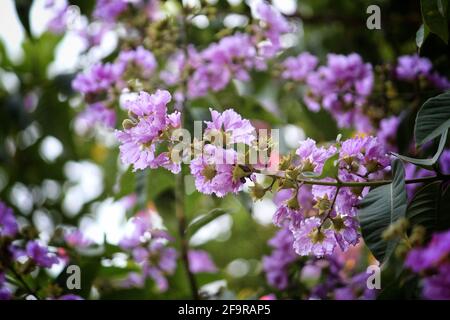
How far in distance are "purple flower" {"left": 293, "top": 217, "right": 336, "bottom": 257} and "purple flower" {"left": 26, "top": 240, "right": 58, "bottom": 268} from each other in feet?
1.87

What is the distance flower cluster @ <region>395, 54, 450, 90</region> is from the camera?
58.3 inches

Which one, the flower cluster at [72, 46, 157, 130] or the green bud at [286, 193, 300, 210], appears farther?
the flower cluster at [72, 46, 157, 130]

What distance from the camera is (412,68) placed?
1.51 metres

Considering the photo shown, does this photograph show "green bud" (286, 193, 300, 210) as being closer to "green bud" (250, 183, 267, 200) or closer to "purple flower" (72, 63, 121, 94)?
"green bud" (250, 183, 267, 200)

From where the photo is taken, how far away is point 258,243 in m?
2.23

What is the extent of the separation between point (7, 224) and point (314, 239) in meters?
0.72

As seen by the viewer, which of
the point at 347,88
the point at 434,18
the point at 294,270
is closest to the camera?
the point at 434,18

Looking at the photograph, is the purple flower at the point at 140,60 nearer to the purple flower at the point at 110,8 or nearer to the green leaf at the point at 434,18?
the purple flower at the point at 110,8

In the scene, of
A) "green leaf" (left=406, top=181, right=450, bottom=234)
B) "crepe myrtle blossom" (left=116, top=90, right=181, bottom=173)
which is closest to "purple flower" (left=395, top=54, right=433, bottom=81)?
"green leaf" (left=406, top=181, right=450, bottom=234)

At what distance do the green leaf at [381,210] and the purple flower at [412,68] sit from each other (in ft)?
2.16

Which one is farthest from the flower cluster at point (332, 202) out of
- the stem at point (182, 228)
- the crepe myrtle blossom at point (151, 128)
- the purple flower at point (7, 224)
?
the purple flower at point (7, 224)

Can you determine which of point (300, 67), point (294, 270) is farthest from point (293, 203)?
point (300, 67)

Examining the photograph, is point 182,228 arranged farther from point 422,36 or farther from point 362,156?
point 422,36
